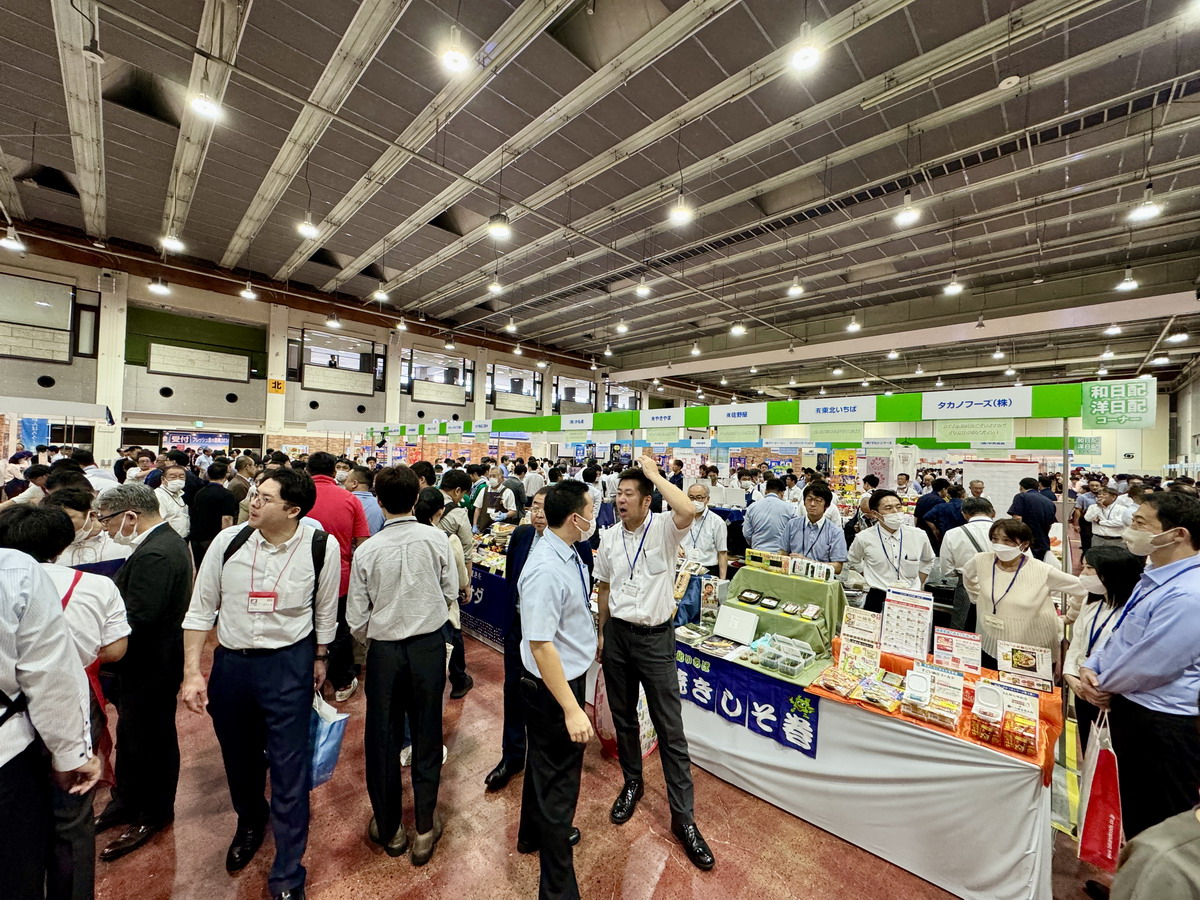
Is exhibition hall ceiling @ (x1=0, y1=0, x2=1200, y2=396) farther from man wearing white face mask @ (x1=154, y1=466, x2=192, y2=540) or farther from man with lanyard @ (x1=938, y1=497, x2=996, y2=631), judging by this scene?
man with lanyard @ (x1=938, y1=497, x2=996, y2=631)

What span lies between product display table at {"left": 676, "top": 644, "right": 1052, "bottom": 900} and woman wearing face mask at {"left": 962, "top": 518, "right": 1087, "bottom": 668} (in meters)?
1.03

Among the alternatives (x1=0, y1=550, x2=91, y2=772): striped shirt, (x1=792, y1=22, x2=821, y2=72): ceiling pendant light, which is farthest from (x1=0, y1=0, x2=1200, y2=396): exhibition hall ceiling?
(x1=0, y1=550, x2=91, y2=772): striped shirt

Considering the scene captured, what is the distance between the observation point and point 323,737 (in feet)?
6.50

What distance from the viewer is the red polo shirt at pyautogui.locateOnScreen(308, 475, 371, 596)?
3197 mm

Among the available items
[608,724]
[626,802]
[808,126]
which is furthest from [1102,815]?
[808,126]

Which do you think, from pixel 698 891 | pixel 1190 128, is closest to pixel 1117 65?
pixel 1190 128

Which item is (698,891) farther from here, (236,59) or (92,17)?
(92,17)

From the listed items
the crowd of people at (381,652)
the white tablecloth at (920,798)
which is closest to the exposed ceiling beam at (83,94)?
the crowd of people at (381,652)

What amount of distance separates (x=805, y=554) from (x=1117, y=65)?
566 centimetres

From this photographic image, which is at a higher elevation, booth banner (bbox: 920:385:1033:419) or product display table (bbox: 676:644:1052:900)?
booth banner (bbox: 920:385:1033:419)

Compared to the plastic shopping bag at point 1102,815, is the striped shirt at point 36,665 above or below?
above

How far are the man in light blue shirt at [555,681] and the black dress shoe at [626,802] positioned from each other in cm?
64

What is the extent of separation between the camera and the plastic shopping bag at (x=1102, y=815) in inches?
68.7

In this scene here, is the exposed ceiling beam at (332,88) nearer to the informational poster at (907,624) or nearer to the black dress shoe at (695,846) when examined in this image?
the informational poster at (907,624)
